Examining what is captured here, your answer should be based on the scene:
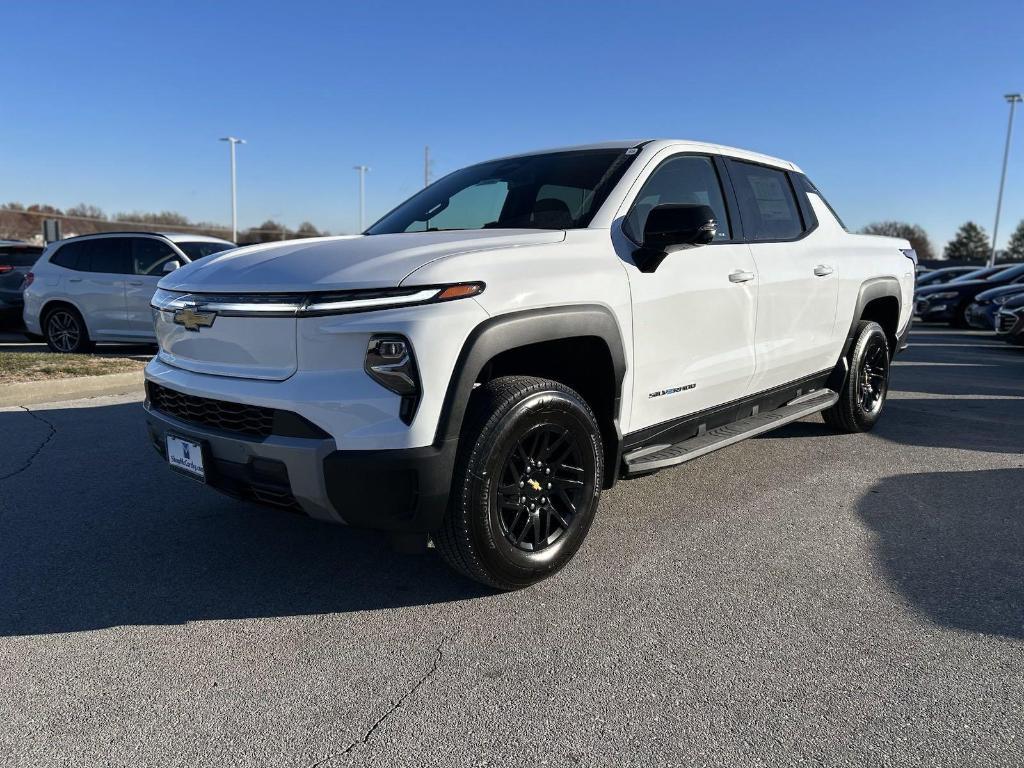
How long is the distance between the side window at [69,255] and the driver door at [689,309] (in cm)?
848

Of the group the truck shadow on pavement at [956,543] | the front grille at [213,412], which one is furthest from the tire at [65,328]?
the truck shadow on pavement at [956,543]

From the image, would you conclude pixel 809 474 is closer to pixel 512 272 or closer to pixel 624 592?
pixel 624 592

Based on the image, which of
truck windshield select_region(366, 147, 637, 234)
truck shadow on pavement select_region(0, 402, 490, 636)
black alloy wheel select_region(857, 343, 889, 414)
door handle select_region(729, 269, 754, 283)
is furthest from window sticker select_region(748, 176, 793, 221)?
truck shadow on pavement select_region(0, 402, 490, 636)

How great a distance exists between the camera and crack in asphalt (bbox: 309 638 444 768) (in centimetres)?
214

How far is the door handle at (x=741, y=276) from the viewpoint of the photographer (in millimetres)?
3941

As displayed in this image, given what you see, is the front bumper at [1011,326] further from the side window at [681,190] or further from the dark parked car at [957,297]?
the side window at [681,190]

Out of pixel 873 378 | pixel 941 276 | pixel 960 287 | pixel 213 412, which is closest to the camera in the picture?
pixel 213 412

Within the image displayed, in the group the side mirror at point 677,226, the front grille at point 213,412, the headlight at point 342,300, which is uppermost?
the side mirror at point 677,226

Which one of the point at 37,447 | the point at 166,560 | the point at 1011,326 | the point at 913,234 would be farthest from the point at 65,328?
the point at 913,234

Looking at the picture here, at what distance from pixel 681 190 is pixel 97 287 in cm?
816

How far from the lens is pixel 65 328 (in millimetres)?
9734

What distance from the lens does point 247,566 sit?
11.2 ft

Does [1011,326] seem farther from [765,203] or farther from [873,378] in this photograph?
[765,203]

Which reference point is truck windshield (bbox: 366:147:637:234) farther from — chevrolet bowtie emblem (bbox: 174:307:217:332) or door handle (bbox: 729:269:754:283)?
chevrolet bowtie emblem (bbox: 174:307:217:332)
